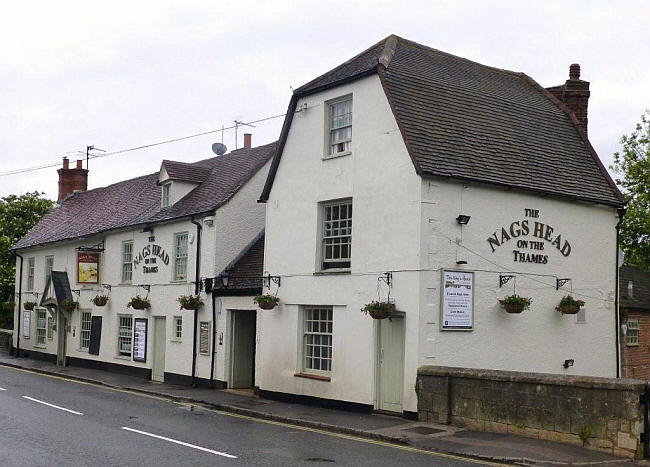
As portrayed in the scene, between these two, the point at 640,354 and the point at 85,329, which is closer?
the point at 640,354

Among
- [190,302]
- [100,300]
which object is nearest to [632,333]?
[190,302]

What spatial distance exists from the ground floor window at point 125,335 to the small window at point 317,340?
36.1ft

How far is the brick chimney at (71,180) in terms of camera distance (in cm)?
4275

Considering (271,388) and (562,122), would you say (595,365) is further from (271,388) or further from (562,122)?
(271,388)

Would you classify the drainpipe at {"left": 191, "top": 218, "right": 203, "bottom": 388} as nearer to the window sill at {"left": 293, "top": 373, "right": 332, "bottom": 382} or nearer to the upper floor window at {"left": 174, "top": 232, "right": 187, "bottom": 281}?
the upper floor window at {"left": 174, "top": 232, "right": 187, "bottom": 281}

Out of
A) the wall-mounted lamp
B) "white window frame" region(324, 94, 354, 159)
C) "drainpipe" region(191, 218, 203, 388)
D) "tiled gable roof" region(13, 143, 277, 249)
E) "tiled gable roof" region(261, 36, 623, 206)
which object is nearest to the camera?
the wall-mounted lamp

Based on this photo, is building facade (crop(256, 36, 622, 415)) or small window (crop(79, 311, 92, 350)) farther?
small window (crop(79, 311, 92, 350))

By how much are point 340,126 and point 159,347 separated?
11653 mm

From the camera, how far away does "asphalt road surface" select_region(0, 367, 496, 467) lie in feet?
39.0

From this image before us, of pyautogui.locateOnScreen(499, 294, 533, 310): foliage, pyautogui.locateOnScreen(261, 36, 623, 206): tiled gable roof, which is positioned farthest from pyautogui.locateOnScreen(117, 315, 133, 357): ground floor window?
pyautogui.locateOnScreen(499, 294, 533, 310): foliage

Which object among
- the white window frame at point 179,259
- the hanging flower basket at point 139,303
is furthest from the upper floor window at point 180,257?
the hanging flower basket at point 139,303

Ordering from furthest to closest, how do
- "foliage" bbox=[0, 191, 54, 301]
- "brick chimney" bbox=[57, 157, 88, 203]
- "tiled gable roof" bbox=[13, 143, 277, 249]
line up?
"foliage" bbox=[0, 191, 54, 301]
"brick chimney" bbox=[57, 157, 88, 203]
"tiled gable roof" bbox=[13, 143, 277, 249]

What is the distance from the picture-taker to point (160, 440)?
13.7 metres

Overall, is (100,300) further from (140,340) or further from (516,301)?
(516,301)
